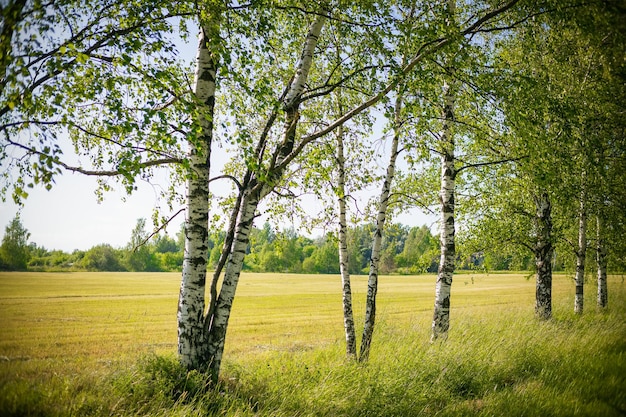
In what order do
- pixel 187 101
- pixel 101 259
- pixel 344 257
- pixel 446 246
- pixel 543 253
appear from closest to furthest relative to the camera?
pixel 187 101 → pixel 446 246 → pixel 344 257 → pixel 543 253 → pixel 101 259

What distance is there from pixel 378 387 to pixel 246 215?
11.0 ft

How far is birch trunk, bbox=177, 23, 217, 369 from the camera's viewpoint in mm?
5086

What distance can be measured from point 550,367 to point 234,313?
21204 millimetres

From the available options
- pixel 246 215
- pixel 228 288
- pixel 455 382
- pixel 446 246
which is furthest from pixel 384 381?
pixel 446 246

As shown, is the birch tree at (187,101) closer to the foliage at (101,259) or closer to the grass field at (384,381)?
the grass field at (384,381)

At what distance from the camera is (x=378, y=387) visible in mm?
5590

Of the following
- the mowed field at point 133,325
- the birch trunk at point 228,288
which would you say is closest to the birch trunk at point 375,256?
A: the mowed field at point 133,325

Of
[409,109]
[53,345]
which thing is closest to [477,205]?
[409,109]

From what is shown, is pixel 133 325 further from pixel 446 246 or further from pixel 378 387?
pixel 378 387

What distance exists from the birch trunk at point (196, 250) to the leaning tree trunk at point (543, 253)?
1263cm

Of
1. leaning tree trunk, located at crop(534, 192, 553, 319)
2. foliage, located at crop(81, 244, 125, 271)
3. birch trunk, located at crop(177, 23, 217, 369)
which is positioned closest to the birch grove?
birch trunk, located at crop(177, 23, 217, 369)

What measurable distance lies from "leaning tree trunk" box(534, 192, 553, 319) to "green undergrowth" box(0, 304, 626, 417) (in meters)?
5.43

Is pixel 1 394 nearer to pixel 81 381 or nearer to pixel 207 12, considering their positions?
pixel 81 381

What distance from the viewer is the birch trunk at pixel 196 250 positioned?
509 centimetres
